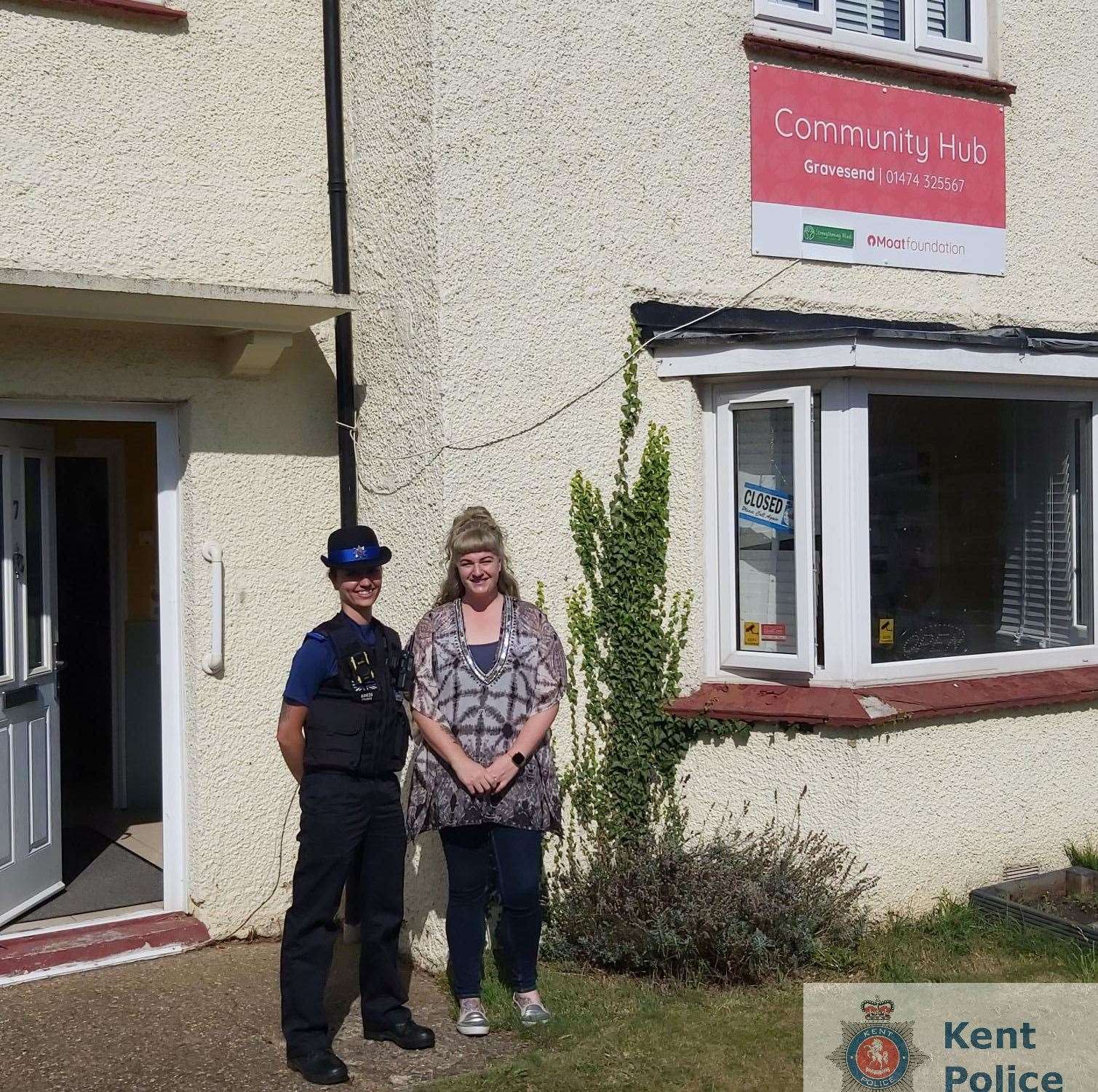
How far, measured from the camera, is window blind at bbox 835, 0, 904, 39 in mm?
6820

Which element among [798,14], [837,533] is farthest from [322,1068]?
[798,14]

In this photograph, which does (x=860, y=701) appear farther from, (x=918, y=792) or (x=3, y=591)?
(x=3, y=591)

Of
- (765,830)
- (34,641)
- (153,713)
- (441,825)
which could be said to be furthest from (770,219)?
(153,713)

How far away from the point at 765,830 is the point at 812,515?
4.71ft

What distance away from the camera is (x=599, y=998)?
528cm

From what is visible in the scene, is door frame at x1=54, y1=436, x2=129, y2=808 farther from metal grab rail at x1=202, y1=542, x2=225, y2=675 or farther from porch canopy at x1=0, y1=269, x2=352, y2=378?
porch canopy at x1=0, y1=269, x2=352, y2=378

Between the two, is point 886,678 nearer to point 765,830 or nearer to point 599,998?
point 765,830

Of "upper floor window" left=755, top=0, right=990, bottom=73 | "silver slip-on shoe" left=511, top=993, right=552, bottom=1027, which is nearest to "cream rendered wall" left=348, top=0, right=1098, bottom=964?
"upper floor window" left=755, top=0, right=990, bottom=73

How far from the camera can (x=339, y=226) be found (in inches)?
244

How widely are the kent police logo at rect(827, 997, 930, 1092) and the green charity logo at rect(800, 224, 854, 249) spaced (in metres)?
3.63

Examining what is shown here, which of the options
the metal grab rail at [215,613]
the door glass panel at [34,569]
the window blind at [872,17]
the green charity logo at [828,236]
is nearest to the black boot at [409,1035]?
the metal grab rail at [215,613]

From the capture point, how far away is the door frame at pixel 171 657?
6082 millimetres

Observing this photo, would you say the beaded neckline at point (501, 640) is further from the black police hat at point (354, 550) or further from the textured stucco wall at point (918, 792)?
the textured stucco wall at point (918, 792)

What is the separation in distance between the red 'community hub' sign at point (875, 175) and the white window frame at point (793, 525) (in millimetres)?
820
